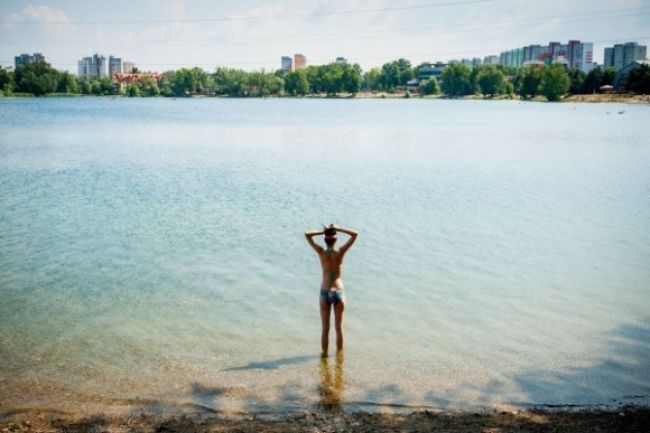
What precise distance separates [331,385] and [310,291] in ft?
17.3

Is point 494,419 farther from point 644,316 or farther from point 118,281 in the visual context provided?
point 118,281

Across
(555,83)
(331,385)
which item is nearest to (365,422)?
(331,385)

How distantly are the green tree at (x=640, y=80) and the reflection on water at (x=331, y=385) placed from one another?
158 meters

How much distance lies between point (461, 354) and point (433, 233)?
1054cm

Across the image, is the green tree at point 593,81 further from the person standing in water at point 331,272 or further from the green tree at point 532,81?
the person standing in water at point 331,272

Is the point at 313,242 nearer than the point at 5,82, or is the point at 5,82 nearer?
the point at 313,242

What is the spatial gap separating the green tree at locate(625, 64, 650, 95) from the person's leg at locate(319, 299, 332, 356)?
517 feet

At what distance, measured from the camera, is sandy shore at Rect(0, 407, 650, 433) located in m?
8.37

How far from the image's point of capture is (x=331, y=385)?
10516 millimetres

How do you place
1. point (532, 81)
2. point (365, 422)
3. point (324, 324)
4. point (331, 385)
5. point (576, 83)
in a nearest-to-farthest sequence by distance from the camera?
point (365, 422)
point (331, 385)
point (324, 324)
point (576, 83)
point (532, 81)

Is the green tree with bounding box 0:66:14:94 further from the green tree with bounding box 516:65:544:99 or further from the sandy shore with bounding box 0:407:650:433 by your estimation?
the sandy shore with bounding box 0:407:650:433

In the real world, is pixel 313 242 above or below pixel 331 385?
above

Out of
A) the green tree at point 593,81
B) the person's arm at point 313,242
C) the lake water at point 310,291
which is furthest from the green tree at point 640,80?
the person's arm at point 313,242

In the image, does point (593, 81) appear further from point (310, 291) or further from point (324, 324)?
point (324, 324)
